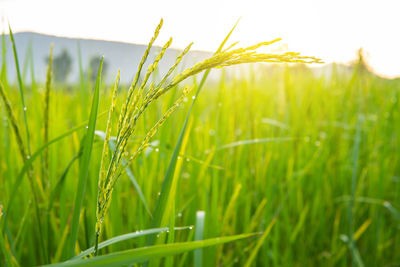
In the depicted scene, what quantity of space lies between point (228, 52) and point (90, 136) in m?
0.32

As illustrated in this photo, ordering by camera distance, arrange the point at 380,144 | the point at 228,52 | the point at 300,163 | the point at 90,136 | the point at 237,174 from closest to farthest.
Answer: the point at 228,52 < the point at 90,136 < the point at 237,174 < the point at 300,163 < the point at 380,144

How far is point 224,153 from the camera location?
1.84m

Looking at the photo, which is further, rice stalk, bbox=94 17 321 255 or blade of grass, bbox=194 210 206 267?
blade of grass, bbox=194 210 206 267

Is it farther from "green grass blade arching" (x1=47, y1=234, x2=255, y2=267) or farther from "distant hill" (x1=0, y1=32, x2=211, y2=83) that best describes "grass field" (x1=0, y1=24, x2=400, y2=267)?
"green grass blade arching" (x1=47, y1=234, x2=255, y2=267)

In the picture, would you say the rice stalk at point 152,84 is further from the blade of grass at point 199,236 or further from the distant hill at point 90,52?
the blade of grass at point 199,236

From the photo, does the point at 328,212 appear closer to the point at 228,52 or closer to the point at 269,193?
the point at 269,193

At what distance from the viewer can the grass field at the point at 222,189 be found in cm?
100

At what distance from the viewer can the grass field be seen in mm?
996

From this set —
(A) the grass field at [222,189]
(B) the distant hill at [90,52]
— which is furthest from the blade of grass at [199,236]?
(B) the distant hill at [90,52]

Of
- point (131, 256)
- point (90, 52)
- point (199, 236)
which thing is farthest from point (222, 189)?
point (90, 52)

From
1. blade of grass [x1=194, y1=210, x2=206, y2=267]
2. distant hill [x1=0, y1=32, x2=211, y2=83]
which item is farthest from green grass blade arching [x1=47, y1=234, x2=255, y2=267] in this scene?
blade of grass [x1=194, y1=210, x2=206, y2=267]

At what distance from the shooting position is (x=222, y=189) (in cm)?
151

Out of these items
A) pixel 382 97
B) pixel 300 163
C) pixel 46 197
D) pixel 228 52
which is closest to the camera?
pixel 228 52

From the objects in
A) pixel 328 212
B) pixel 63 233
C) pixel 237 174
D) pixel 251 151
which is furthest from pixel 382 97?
pixel 63 233
